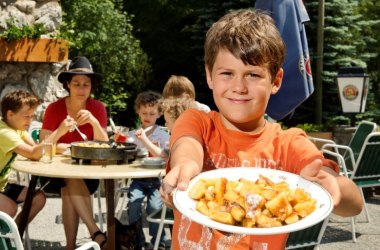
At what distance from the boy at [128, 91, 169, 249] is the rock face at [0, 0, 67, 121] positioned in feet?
8.97

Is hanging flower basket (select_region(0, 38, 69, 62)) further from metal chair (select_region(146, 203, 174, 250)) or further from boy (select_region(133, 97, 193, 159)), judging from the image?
metal chair (select_region(146, 203, 174, 250))

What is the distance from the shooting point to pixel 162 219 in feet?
13.4

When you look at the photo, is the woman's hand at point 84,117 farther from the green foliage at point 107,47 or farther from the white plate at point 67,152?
the green foliage at point 107,47

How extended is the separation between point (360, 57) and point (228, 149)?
13.1 meters

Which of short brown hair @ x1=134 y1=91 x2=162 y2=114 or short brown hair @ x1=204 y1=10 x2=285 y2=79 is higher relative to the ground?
short brown hair @ x1=204 y1=10 x2=285 y2=79

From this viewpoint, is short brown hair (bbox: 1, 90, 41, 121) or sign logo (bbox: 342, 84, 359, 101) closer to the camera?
short brown hair (bbox: 1, 90, 41, 121)

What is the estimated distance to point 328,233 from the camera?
5559mm

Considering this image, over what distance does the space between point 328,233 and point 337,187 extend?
4.19 m

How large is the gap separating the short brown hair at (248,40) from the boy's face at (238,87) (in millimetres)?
18

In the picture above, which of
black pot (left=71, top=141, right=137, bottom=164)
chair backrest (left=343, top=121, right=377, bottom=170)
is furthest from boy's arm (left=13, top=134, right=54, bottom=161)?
chair backrest (left=343, top=121, right=377, bottom=170)

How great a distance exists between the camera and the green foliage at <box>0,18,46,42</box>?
6.99m

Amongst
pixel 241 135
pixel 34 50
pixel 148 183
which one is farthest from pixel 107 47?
pixel 241 135

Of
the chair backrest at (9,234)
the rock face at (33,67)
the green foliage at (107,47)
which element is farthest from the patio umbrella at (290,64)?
the green foliage at (107,47)

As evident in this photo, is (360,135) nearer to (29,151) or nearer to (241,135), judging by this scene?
(29,151)
